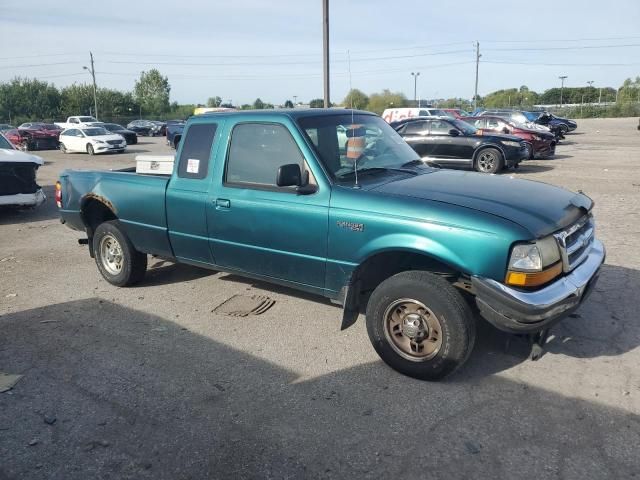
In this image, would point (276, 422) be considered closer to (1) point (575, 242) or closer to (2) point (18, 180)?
(1) point (575, 242)

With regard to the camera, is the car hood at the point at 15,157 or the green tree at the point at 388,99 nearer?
the car hood at the point at 15,157

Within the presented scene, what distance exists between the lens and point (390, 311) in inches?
149

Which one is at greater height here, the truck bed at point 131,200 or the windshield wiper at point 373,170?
the windshield wiper at point 373,170

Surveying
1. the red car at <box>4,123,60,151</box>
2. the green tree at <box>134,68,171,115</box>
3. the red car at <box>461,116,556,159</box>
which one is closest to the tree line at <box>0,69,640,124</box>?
the green tree at <box>134,68,171,115</box>

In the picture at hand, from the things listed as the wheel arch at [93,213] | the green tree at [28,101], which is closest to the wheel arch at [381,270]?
the wheel arch at [93,213]

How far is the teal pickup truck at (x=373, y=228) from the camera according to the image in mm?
3393

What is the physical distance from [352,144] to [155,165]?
2445mm

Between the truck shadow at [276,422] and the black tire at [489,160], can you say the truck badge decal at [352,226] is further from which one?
the black tire at [489,160]

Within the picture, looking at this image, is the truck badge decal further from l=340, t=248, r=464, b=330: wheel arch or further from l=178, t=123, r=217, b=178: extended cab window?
l=178, t=123, r=217, b=178: extended cab window

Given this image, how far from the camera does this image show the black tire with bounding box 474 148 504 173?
14445mm

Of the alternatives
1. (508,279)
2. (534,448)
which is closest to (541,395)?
(534,448)

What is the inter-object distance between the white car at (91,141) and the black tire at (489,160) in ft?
61.6

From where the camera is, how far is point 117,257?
19.2ft

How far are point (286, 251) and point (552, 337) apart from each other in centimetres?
231
